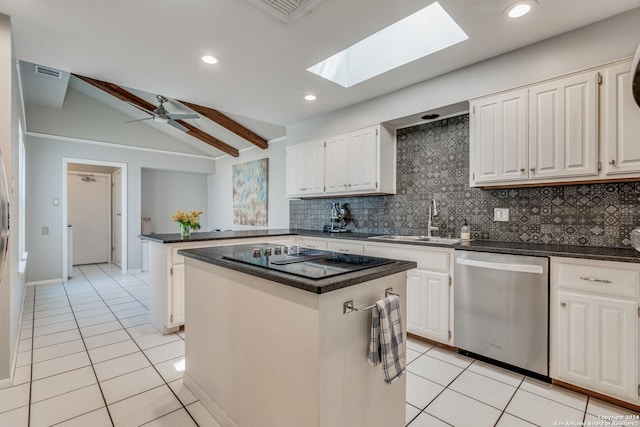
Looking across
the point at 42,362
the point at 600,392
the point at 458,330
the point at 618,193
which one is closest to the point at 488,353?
the point at 458,330

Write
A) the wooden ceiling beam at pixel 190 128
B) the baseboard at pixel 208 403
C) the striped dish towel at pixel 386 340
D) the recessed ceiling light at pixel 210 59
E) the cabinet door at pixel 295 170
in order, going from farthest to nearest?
the wooden ceiling beam at pixel 190 128
the cabinet door at pixel 295 170
the recessed ceiling light at pixel 210 59
the baseboard at pixel 208 403
the striped dish towel at pixel 386 340

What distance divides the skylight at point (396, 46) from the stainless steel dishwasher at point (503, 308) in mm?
1742

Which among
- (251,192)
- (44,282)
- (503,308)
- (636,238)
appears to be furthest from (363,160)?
(44,282)

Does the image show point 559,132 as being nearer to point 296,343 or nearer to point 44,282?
point 296,343

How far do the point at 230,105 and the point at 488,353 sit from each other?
12.3 feet

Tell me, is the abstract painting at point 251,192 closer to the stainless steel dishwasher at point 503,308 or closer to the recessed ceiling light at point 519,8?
the stainless steel dishwasher at point 503,308

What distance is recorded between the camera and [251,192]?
6.30 meters

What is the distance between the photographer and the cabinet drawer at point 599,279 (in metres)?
1.81

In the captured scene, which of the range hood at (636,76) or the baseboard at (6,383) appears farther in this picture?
the baseboard at (6,383)

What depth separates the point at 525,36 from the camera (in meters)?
2.29

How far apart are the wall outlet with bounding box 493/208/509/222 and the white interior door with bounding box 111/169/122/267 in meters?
7.05

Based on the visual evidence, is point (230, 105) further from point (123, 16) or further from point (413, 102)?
point (413, 102)

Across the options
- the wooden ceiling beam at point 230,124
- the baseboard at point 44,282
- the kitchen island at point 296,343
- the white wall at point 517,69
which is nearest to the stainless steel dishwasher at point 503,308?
the kitchen island at point 296,343

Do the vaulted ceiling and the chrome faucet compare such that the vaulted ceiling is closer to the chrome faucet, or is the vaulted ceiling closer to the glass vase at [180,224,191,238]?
the chrome faucet
